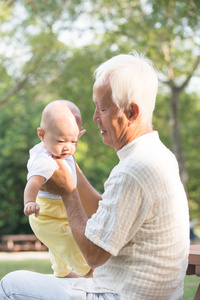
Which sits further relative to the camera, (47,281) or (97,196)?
(97,196)

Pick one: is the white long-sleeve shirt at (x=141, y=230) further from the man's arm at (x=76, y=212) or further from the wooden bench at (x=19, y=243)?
the wooden bench at (x=19, y=243)

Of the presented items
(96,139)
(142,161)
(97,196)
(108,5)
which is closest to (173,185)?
(142,161)

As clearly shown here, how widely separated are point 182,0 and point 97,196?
26.5 ft

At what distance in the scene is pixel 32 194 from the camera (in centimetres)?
254

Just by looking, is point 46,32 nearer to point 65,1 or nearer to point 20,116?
point 65,1

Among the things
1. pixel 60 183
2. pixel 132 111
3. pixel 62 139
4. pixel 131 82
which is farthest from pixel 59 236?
pixel 131 82

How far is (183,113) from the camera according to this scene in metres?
25.3

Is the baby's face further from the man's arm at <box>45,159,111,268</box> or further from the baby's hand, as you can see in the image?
the baby's hand

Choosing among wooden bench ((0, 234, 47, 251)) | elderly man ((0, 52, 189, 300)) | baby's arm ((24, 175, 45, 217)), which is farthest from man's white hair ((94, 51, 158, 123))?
wooden bench ((0, 234, 47, 251))

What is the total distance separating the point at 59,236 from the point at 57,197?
215 millimetres

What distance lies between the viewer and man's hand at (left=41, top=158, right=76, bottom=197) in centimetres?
258

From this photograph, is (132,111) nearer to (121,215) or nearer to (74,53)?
(121,215)

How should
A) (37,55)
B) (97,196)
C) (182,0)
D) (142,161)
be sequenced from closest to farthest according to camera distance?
(142,161) < (97,196) < (182,0) < (37,55)

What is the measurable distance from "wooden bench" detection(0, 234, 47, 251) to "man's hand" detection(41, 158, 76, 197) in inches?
810
